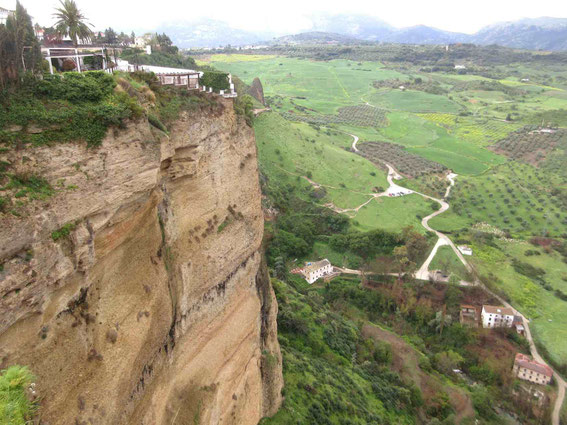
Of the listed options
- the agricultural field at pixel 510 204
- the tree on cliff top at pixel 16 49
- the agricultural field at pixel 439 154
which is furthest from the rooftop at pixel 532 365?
the tree on cliff top at pixel 16 49

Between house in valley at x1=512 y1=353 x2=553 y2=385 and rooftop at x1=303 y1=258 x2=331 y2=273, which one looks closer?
house in valley at x1=512 y1=353 x2=553 y2=385

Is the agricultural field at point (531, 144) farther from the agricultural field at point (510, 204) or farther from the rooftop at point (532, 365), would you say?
the rooftop at point (532, 365)

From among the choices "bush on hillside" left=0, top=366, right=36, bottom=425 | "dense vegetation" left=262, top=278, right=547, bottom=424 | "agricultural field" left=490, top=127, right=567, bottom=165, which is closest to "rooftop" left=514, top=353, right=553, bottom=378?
"dense vegetation" left=262, top=278, right=547, bottom=424

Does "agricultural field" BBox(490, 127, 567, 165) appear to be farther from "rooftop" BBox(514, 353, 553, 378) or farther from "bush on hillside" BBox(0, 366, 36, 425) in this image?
"bush on hillside" BBox(0, 366, 36, 425)

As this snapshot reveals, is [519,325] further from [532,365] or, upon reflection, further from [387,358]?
[387,358]

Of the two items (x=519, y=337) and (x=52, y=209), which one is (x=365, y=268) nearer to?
(x=519, y=337)
